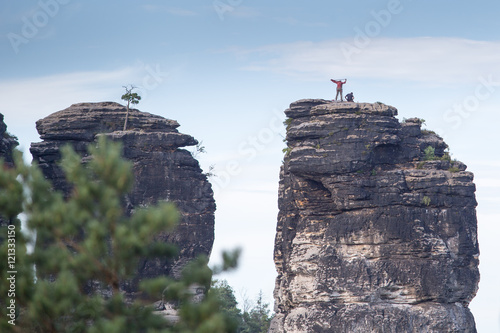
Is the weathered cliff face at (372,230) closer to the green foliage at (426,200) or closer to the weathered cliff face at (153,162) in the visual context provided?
the green foliage at (426,200)

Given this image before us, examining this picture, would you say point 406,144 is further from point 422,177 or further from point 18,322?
point 18,322

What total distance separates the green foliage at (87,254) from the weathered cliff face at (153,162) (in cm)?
3810

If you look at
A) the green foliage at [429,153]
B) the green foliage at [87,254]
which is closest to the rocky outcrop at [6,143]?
the green foliage at [429,153]

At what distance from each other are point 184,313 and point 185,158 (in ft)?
141

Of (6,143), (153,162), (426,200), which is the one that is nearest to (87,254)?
(6,143)

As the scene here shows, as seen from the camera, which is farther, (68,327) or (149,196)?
(149,196)

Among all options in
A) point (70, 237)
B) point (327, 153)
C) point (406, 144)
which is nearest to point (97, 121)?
point (327, 153)

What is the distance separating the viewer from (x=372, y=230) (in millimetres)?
77438

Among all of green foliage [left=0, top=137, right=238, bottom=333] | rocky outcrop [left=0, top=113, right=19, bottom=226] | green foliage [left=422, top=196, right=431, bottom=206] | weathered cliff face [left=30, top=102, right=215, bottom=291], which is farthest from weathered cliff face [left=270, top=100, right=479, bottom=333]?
green foliage [left=0, top=137, right=238, bottom=333]

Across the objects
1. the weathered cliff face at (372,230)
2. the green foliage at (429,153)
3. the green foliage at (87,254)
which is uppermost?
the green foliage at (429,153)

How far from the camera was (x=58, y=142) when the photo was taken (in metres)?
78.1

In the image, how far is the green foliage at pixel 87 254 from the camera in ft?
115

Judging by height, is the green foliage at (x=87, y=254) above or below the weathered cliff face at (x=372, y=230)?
below

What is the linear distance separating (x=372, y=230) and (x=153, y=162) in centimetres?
1548
